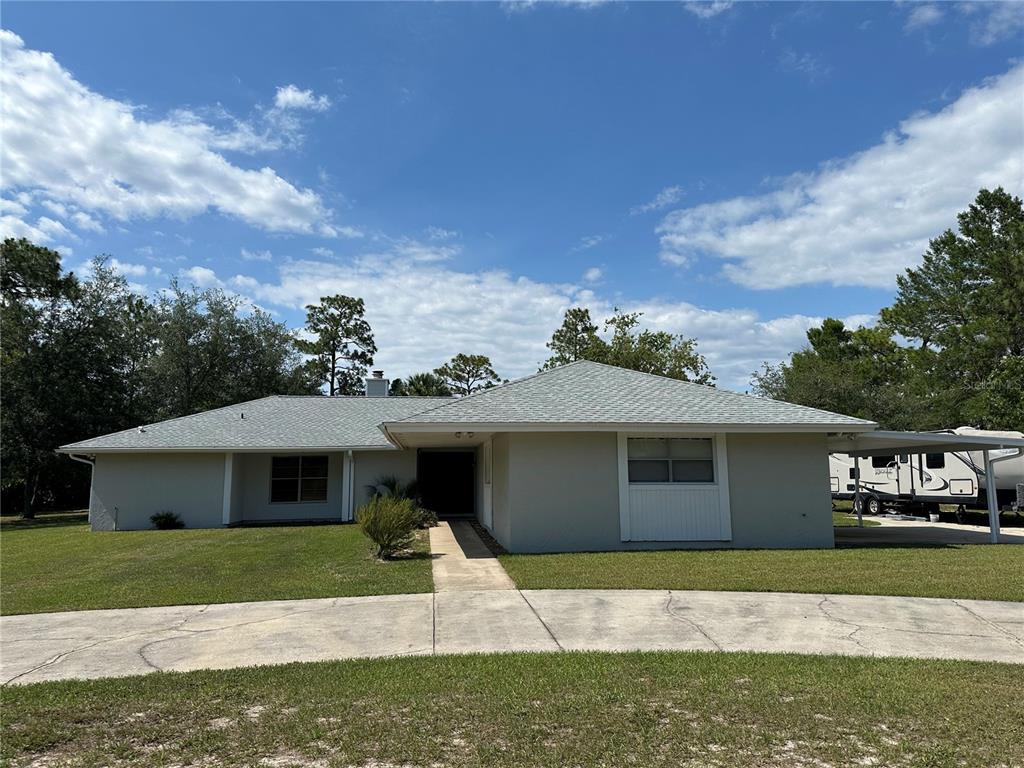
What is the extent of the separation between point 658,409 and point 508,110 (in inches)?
286

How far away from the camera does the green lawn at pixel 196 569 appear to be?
29.0ft

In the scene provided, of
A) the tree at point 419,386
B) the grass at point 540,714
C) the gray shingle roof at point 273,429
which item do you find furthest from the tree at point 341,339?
the grass at point 540,714

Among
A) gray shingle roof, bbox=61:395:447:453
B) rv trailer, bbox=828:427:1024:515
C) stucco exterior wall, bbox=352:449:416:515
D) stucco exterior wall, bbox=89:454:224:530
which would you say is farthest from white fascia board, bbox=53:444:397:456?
rv trailer, bbox=828:427:1024:515

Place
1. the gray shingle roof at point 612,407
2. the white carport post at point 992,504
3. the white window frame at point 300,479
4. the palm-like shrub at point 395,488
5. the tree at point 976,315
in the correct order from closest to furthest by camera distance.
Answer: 1. the gray shingle roof at point 612,407
2. the white carport post at point 992,504
3. the palm-like shrub at point 395,488
4. the white window frame at point 300,479
5. the tree at point 976,315

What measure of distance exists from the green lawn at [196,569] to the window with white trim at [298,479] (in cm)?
389

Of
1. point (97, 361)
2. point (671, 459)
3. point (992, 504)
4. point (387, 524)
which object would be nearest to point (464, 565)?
point (387, 524)

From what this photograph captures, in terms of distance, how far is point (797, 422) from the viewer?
12.6 m

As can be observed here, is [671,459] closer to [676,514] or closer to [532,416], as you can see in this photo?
[676,514]

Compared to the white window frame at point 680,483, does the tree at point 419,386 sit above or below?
above

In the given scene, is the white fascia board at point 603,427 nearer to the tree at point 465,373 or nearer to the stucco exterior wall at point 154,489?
the stucco exterior wall at point 154,489

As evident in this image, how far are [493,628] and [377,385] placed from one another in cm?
2206

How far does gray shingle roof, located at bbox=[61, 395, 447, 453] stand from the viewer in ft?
63.3

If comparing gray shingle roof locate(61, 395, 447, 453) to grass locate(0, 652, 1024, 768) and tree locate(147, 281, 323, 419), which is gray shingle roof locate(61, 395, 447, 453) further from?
grass locate(0, 652, 1024, 768)

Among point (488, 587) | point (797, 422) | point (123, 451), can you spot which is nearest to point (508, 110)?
point (797, 422)
